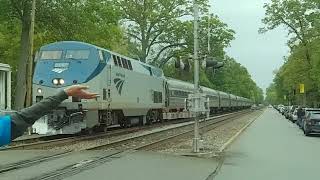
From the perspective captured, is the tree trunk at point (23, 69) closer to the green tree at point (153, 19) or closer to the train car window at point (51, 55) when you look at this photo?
the train car window at point (51, 55)

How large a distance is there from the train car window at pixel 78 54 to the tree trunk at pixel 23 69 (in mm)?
9563

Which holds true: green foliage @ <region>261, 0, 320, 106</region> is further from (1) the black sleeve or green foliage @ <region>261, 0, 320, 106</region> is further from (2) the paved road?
(1) the black sleeve

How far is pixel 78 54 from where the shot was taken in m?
25.4

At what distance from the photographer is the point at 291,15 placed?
61.7 meters

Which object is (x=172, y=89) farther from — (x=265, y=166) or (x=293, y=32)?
(x=265, y=166)

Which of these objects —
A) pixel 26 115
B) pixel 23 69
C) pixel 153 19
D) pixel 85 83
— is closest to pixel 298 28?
pixel 153 19

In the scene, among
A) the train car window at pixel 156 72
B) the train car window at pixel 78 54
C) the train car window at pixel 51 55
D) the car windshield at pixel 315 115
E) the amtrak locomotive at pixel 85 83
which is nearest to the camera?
the amtrak locomotive at pixel 85 83

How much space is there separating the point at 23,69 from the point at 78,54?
38.7 feet

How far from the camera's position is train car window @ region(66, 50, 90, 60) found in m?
25.2

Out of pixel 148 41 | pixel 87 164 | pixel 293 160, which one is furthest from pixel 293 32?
pixel 87 164

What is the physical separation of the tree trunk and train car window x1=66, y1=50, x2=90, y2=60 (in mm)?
→ 9563

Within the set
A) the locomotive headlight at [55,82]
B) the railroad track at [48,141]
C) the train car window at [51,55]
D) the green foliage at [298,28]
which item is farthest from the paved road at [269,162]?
the green foliage at [298,28]

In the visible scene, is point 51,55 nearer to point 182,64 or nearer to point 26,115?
point 182,64

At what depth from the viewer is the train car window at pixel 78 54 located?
25.2 metres
